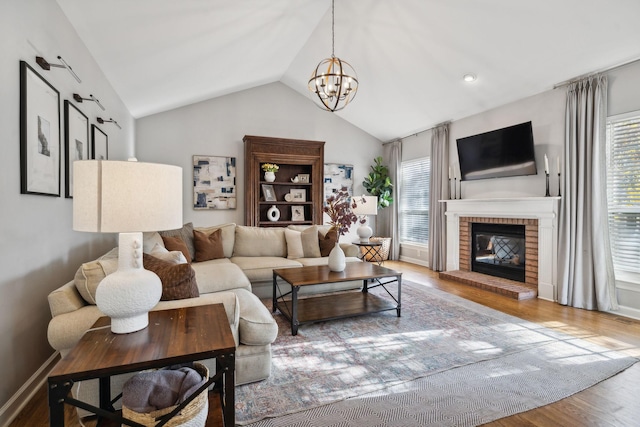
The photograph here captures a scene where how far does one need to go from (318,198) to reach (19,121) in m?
4.57

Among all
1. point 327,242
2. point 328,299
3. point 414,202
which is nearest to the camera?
point 328,299

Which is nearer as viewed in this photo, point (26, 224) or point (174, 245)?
point (26, 224)

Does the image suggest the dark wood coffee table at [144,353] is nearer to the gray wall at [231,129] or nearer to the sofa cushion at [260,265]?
the sofa cushion at [260,265]

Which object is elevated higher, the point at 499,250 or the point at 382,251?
the point at 499,250

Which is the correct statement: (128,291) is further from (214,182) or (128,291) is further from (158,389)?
(214,182)

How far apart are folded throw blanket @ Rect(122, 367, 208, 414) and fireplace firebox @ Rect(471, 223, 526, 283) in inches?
177

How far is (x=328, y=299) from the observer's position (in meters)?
3.48

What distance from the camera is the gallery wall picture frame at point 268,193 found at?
5.91 metres

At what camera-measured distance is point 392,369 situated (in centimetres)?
223

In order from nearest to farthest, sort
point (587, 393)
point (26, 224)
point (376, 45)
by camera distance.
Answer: point (26, 224) → point (587, 393) → point (376, 45)

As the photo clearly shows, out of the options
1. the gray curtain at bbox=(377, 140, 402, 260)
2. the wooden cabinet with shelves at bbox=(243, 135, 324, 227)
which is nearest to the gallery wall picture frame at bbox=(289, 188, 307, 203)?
the wooden cabinet with shelves at bbox=(243, 135, 324, 227)

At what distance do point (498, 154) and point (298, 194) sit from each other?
341 centimetres

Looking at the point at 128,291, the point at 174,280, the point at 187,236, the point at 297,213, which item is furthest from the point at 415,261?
the point at 128,291

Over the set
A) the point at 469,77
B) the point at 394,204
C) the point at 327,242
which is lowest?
the point at 327,242
